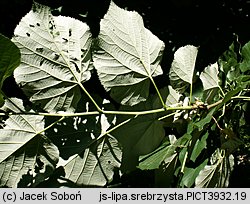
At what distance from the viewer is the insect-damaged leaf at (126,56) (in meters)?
1.07

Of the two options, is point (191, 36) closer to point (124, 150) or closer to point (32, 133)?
point (124, 150)

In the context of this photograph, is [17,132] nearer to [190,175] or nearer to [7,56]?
[7,56]

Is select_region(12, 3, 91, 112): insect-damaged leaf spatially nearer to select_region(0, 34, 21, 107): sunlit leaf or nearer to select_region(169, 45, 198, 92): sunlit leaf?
select_region(0, 34, 21, 107): sunlit leaf

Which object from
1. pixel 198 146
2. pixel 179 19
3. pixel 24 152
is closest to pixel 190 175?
pixel 198 146

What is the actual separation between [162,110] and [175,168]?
0.59 feet

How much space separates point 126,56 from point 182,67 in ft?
0.48

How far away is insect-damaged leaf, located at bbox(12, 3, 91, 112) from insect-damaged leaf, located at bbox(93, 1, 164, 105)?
0.13ft

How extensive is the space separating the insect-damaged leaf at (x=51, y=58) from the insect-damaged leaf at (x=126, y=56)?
40mm

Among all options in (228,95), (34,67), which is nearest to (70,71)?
(34,67)

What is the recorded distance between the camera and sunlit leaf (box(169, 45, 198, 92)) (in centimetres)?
116

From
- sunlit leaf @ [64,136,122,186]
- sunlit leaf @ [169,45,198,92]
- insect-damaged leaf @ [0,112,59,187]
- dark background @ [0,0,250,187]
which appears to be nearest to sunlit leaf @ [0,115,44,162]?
insect-damaged leaf @ [0,112,59,187]

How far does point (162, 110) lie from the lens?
3.55 ft

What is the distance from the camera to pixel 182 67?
1.16 m

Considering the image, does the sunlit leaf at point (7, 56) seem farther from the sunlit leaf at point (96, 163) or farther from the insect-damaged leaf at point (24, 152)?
the sunlit leaf at point (96, 163)
